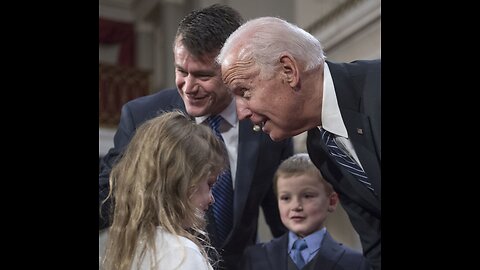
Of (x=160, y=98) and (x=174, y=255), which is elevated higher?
(x=160, y=98)

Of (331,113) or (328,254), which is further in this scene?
(328,254)

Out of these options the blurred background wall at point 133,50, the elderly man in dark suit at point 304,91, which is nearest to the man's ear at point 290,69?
the elderly man in dark suit at point 304,91

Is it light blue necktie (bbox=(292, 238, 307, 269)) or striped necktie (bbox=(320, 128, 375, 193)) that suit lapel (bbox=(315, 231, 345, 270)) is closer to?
light blue necktie (bbox=(292, 238, 307, 269))

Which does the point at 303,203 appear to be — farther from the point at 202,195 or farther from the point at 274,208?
the point at 202,195

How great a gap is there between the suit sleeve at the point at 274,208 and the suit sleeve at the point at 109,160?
297mm

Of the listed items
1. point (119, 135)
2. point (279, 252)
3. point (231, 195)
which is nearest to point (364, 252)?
point (279, 252)

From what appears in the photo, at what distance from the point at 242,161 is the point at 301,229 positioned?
0.17 metres

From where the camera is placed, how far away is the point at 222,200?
144 cm

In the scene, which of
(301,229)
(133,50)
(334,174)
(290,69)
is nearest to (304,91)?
(290,69)

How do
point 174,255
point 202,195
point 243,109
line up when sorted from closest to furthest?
point 174,255 → point 202,195 → point 243,109
